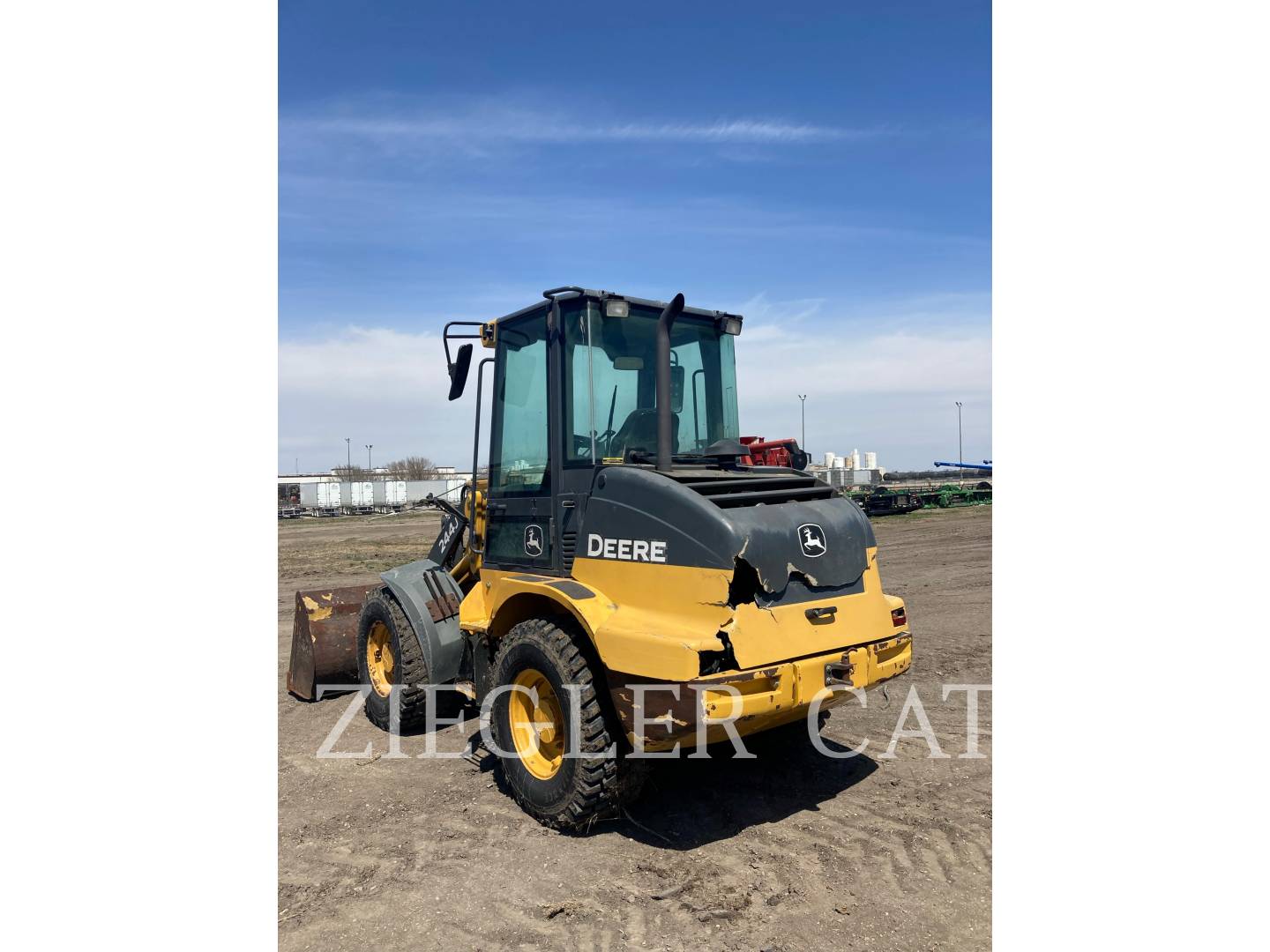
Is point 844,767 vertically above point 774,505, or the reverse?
point 774,505

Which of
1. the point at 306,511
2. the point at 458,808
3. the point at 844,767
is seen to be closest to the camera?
the point at 458,808

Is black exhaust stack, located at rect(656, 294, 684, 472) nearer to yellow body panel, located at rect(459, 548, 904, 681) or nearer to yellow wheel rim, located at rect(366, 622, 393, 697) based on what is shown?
yellow body panel, located at rect(459, 548, 904, 681)

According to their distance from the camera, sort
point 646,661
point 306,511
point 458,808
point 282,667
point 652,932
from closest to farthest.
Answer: point 652,932
point 646,661
point 458,808
point 282,667
point 306,511

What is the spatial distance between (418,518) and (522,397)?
3794 centimetres

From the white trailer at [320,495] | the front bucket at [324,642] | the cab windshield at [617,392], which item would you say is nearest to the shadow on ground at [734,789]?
the cab windshield at [617,392]

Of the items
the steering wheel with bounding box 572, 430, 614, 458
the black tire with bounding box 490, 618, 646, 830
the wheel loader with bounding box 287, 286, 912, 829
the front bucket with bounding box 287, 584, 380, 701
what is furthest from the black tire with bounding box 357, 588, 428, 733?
the steering wheel with bounding box 572, 430, 614, 458

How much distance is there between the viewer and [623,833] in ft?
14.7

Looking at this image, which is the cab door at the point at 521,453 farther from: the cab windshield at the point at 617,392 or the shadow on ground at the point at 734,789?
the shadow on ground at the point at 734,789

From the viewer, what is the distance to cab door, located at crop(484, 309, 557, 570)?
16.9ft

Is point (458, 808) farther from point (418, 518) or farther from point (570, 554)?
point (418, 518)

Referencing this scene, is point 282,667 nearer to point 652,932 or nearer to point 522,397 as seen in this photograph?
point 522,397

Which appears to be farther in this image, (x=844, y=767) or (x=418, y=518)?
(x=418, y=518)

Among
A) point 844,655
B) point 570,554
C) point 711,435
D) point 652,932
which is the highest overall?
point 711,435

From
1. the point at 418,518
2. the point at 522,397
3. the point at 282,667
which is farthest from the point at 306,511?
the point at 522,397
